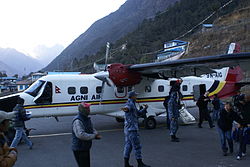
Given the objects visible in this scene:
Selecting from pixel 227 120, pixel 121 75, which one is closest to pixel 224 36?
pixel 121 75

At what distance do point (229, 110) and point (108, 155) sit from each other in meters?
3.80

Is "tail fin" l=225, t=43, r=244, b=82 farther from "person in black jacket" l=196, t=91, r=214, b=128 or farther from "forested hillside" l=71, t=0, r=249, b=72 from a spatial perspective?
"forested hillside" l=71, t=0, r=249, b=72

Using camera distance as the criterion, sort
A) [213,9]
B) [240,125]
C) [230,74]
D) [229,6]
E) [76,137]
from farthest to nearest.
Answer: [213,9] → [229,6] → [230,74] → [240,125] → [76,137]

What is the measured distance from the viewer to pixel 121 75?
11.4m

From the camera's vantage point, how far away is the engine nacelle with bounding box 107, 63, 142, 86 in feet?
37.3

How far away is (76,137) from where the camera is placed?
4.54 metres

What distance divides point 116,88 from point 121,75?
2.91ft

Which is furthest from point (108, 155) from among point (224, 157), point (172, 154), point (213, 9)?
point (213, 9)

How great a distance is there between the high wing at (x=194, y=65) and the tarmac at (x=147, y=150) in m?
2.82

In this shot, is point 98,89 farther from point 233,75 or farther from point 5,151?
point 233,75

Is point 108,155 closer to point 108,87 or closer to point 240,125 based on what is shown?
point 240,125

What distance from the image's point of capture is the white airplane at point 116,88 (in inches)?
408

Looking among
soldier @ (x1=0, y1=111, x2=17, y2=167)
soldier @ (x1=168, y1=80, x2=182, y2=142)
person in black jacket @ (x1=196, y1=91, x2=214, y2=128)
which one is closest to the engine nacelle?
soldier @ (x1=168, y1=80, x2=182, y2=142)

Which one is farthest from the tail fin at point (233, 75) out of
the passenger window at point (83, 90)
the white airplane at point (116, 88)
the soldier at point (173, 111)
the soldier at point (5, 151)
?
the soldier at point (5, 151)
